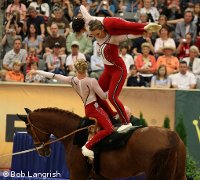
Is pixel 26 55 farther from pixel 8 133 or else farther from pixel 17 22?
pixel 8 133

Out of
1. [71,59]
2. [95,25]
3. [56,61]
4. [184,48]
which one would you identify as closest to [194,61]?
[184,48]

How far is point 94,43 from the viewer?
19906 mm

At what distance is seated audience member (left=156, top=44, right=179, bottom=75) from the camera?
19016 millimetres

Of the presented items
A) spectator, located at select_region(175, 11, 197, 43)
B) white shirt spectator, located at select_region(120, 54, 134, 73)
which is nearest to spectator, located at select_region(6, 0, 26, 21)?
white shirt spectator, located at select_region(120, 54, 134, 73)

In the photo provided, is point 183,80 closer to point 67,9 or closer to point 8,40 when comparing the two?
point 67,9

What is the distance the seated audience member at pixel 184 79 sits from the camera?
18172 millimetres

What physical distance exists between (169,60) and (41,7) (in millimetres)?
4531

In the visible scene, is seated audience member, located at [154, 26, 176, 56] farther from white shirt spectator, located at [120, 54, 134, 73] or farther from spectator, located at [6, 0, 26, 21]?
spectator, located at [6, 0, 26, 21]

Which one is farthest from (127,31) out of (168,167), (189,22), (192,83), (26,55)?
(189,22)

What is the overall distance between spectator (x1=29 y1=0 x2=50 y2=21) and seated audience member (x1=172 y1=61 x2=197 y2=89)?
16.2 feet

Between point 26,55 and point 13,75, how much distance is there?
122 centimetres

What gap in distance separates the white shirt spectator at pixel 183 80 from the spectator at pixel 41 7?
4.96 m

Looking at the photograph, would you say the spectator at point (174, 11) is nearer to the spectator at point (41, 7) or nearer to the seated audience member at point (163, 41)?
the seated audience member at point (163, 41)

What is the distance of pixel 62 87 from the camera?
16812 millimetres
